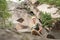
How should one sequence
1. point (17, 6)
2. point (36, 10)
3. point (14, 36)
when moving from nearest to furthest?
1. point (14, 36)
2. point (36, 10)
3. point (17, 6)

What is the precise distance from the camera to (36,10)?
12086 mm

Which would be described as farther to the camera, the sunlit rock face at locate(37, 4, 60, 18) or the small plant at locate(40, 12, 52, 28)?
the sunlit rock face at locate(37, 4, 60, 18)

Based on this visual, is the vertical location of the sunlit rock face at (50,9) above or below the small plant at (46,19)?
above

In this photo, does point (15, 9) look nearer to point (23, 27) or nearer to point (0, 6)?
point (23, 27)

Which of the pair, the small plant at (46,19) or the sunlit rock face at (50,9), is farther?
the sunlit rock face at (50,9)

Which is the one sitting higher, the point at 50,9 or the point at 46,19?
the point at 50,9

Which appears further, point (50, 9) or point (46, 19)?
point (50, 9)

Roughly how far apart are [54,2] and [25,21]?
206 centimetres

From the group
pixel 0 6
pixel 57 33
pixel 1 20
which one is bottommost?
pixel 57 33

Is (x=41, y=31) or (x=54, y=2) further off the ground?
(x=54, y=2)

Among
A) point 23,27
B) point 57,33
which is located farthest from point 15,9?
point 57,33

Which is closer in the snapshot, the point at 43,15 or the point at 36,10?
the point at 43,15

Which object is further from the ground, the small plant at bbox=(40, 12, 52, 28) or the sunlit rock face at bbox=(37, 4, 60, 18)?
the sunlit rock face at bbox=(37, 4, 60, 18)

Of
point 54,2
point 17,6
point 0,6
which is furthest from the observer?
point 17,6
